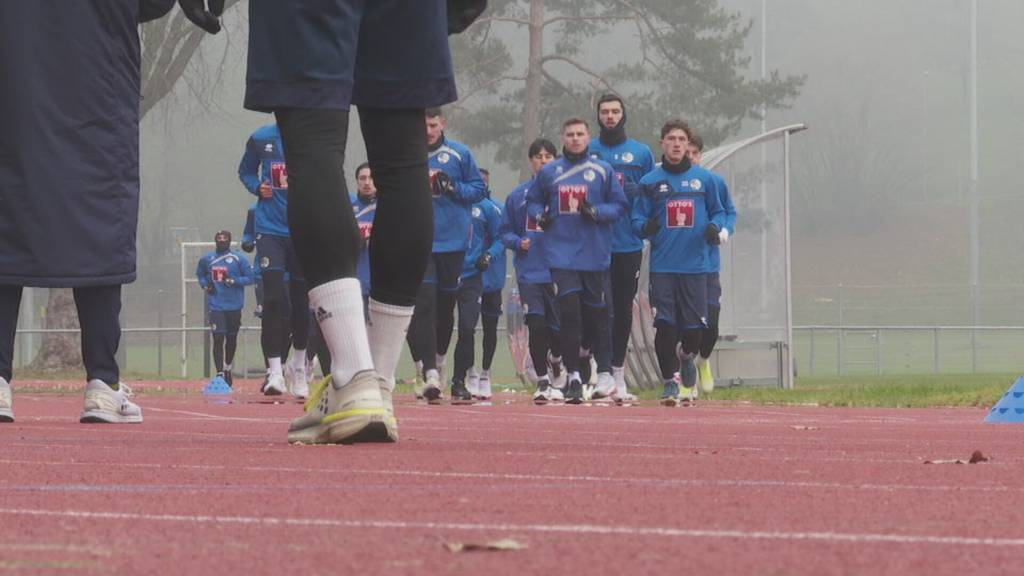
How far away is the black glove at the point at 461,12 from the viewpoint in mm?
5500

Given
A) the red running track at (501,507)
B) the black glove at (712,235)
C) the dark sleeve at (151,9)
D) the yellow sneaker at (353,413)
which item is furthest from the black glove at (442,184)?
the yellow sneaker at (353,413)

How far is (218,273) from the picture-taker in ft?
92.8

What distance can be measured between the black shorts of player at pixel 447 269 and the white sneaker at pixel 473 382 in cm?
145

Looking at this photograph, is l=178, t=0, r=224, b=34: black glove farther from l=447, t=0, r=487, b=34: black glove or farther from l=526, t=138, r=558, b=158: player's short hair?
l=526, t=138, r=558, b=158: player's short hair

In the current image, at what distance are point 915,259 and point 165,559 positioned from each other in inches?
3076

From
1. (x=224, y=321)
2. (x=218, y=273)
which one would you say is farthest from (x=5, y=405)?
(x=218, y=273)

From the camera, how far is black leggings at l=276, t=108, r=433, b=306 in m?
5.00

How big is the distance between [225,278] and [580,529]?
25.4 metres

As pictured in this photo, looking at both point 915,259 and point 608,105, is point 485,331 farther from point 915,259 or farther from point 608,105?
point 915,259

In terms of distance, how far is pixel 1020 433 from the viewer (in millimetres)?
7441

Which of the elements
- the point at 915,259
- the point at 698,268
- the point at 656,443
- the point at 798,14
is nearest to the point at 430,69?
the point at 656,443

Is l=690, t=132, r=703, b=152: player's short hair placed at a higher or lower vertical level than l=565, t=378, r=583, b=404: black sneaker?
higher

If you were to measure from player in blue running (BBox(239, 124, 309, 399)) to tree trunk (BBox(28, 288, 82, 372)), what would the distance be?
19.5 meters

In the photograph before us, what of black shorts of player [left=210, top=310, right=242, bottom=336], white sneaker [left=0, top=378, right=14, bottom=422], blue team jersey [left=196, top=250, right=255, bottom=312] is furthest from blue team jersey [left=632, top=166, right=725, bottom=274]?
blue team jersey [left=196, top=250, right=255, bottom=312]
